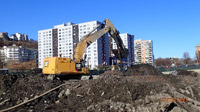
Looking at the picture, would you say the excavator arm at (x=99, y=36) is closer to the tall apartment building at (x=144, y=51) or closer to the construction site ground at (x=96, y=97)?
the construction site ground at (x=96, y=97)

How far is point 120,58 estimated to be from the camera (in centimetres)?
2147

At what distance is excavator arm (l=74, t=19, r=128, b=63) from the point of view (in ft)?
57.1

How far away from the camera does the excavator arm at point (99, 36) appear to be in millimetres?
17414

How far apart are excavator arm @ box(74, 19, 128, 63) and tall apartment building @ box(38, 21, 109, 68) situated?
50.2m

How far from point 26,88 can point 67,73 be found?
3956 mm

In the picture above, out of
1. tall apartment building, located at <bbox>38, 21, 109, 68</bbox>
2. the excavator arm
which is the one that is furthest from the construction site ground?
tall apartment building, located at <bbox>38, 21, 109, 68</bbox>

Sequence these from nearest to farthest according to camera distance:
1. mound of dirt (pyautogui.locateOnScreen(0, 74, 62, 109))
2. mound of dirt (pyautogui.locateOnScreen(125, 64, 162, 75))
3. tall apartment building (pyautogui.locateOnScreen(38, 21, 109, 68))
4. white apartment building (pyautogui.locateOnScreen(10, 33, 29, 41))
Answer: mound of dirt (pyautogui.locateOnScreen(0, 74, 62, 109))
mound of dirt (pyautogui.locateOnScreen(125, 64, 162, 75))
tall apartment building (pyautogui.locateOnScreen(38, 21, 109, 68))
white apartment building (pyautogui.locateOnScreen(10, 33, 29, 41))

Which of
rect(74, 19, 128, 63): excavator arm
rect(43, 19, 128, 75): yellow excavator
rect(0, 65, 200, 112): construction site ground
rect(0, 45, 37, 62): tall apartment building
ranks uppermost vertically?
rect(0, 45, 37, 62): tall apartment building

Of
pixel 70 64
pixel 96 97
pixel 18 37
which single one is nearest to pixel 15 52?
pixel 18 37

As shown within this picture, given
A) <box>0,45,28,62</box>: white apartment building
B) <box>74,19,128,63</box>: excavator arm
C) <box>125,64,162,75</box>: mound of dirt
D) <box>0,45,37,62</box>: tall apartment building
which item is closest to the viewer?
<box>74,19,128,63</box>: excavator arm

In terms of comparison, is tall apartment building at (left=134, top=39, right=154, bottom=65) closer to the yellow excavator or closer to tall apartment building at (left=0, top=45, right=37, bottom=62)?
tall apartment building at (left=0, top=45, right=37, bottom=62)

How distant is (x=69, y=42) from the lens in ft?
273

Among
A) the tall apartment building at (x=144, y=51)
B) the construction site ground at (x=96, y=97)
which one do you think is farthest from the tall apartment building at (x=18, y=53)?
the construction site ground at (x=96, y=97)

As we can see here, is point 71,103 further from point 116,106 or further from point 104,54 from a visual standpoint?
point 104,54
